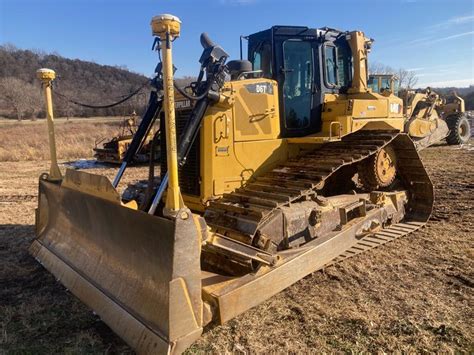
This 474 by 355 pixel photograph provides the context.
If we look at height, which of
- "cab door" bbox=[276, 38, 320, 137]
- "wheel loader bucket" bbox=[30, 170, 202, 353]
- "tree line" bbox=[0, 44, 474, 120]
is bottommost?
"wheel loader bucket" bbox=[30, 170, 202, 353]

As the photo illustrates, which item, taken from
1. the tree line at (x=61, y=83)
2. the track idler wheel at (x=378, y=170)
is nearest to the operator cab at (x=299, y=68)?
the track idler wheel at (x=378, y=170)

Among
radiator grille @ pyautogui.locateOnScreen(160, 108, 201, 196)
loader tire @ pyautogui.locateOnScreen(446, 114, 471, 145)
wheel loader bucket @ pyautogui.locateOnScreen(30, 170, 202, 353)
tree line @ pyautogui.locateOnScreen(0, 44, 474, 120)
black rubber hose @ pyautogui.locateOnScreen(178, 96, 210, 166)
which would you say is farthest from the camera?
tree line @ pyautogui.locateOnScreen(0, 44, 474, 120)

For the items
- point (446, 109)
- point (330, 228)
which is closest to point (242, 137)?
point (330, 228)

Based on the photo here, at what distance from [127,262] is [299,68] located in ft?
11.4

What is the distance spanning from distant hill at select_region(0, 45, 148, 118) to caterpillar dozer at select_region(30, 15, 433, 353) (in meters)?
51.9

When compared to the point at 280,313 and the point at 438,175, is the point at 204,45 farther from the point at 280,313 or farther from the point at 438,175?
the point at 438,175

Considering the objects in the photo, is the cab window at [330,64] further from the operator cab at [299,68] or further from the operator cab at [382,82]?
the operator cab at [382,82]

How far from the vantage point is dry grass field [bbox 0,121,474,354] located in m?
3.35

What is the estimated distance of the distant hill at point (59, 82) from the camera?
5422cm

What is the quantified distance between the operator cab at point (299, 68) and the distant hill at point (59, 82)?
51.9m

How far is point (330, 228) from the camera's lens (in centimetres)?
494

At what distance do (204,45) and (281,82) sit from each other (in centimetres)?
114

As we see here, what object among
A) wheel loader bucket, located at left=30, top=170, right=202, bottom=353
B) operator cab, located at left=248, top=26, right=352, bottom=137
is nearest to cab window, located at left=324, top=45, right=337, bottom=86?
operator cab, located at left=248, top=26, right=352, bottom=137

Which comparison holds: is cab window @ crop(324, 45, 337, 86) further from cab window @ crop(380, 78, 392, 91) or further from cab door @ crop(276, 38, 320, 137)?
cab window @ crop(380, 78, 392, 91)
